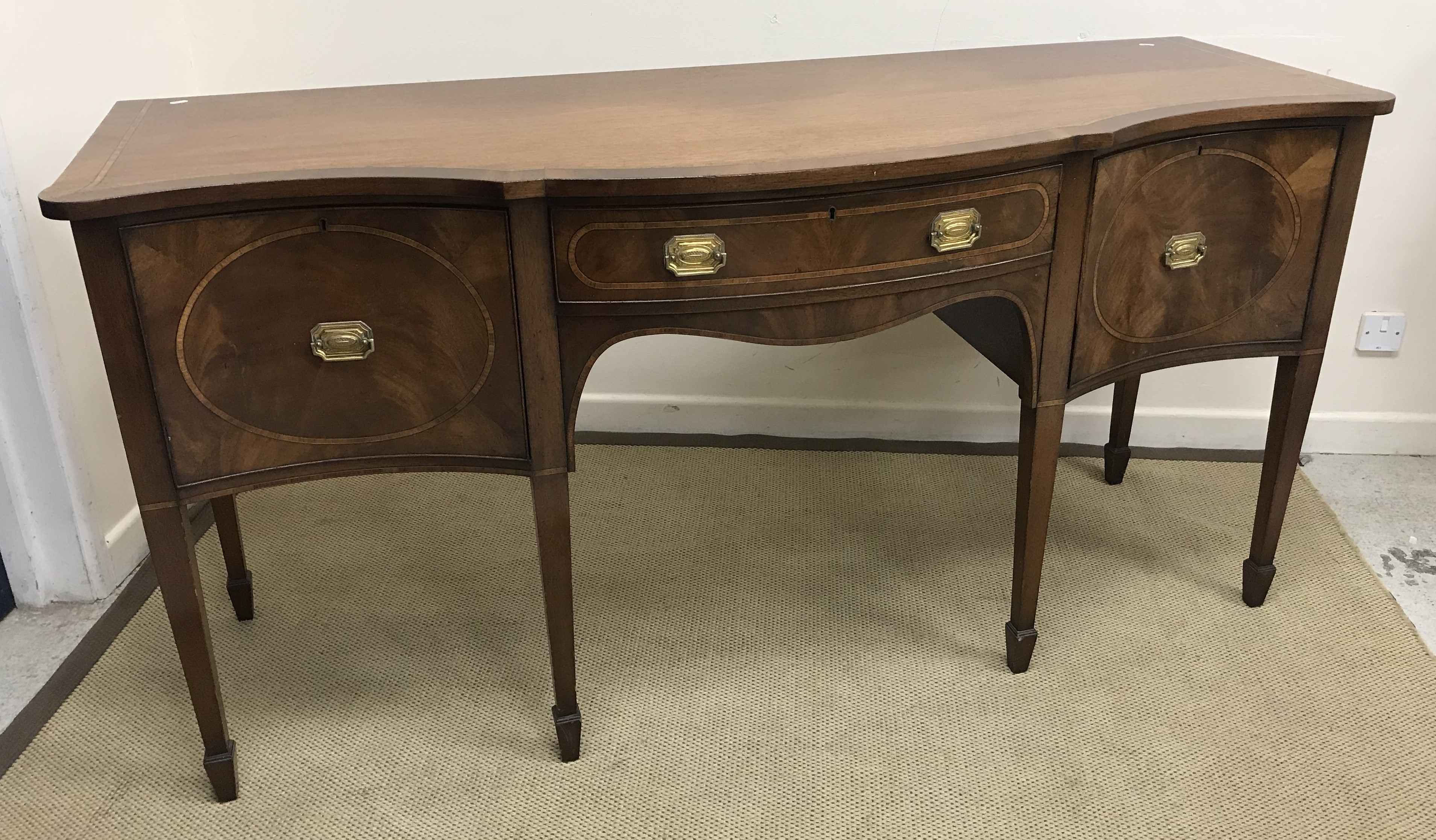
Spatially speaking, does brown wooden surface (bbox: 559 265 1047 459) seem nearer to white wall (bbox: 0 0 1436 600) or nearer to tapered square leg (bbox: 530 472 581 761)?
tapered square leg (bbox: 530 472 581 761)

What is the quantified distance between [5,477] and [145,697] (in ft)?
1.55

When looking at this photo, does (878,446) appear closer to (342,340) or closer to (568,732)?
(568,732)

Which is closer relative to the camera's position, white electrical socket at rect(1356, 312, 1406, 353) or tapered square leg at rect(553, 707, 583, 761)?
tapered square leg at rect(553, 707, 583, 761)

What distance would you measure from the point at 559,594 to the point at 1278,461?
115 centimetres

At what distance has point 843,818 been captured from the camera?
1427mm

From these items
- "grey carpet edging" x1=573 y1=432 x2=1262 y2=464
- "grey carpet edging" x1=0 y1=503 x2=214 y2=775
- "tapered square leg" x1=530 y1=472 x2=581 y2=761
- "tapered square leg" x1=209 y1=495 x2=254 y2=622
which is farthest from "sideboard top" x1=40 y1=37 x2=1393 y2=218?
"grey carpet edging" x1=573 y1=432 x2=1262 y2=464

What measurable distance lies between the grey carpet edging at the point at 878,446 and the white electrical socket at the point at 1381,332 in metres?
0.29

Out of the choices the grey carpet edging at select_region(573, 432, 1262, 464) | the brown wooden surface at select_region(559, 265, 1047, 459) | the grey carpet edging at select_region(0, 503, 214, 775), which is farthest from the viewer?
the grey carpet edging at select_region(573, 432, 1262, 464)

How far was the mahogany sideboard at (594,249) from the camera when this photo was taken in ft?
3.96

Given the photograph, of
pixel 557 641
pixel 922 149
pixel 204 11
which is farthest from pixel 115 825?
pixel 204 11

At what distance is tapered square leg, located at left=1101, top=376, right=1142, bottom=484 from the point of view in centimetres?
216

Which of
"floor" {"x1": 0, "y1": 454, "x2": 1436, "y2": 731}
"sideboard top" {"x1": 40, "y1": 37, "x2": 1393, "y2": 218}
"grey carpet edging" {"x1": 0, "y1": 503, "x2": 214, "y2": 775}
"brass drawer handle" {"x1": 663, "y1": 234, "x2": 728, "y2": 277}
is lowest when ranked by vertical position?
"floor" {"x1": 0, "y1": 454, "x2": 1436, "y2": 731}

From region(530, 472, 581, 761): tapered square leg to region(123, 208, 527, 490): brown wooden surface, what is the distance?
83 mm

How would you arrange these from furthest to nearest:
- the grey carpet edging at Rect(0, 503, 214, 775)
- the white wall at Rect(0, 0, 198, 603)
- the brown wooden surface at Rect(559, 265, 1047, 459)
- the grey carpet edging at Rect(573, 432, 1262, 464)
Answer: the grey carpet edging at Rect(573, 432, 1262, 464)
the white wall at Rect(0, 0, 198, 603)
the grey carpet edging at Rect(0, 503, 214, 775)
the brown wooden surface at Rect(559, 265, 1047, 459)
